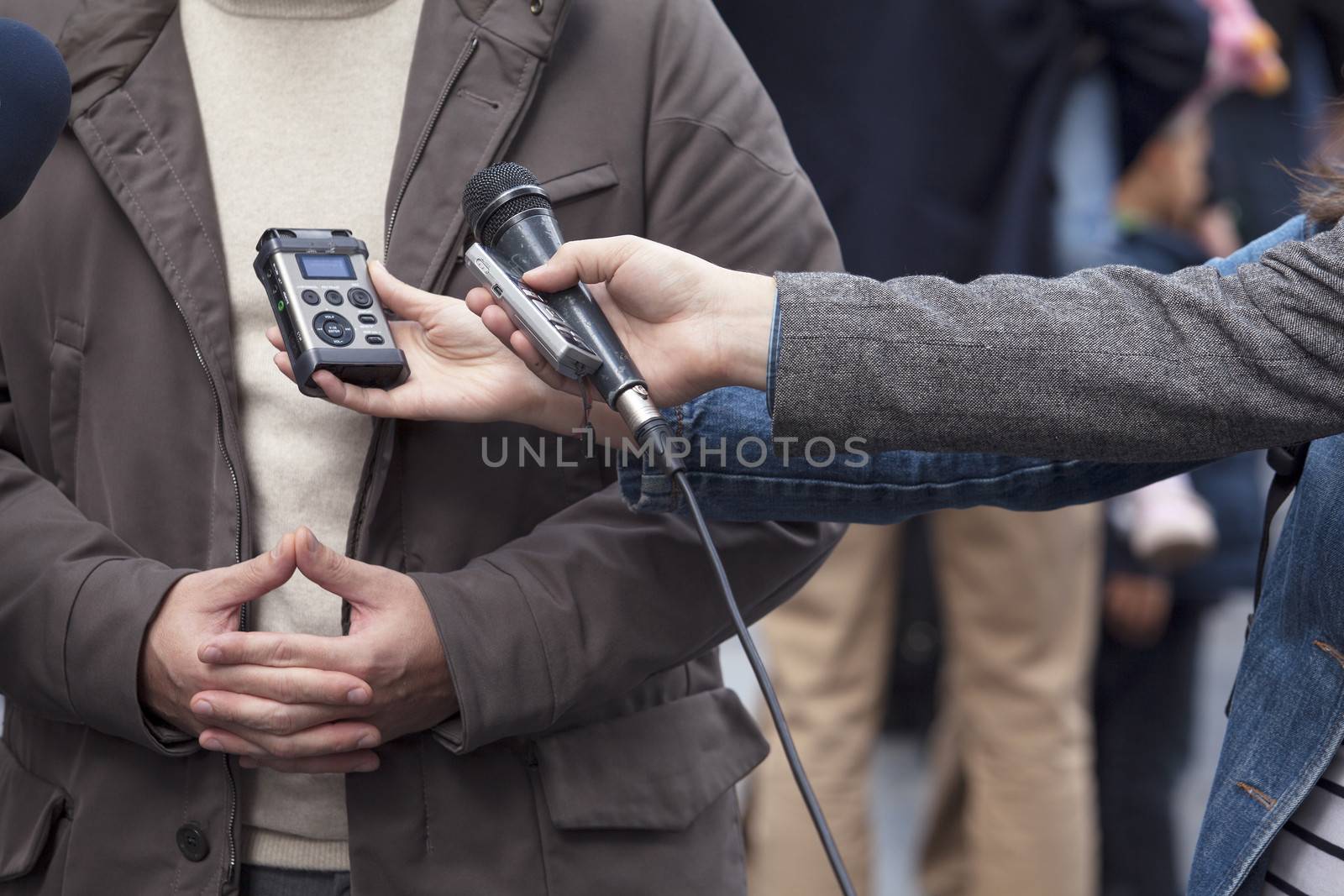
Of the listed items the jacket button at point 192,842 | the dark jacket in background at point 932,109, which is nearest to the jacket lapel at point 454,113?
the jacket button at point 192,842

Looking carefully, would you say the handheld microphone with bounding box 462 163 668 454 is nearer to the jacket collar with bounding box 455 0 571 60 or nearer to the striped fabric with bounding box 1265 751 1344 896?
the jacket collar with bounding box 455 0 571 60

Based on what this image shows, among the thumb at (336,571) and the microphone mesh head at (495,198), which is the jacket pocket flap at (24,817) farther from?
the microphone mesh head at (495,198)

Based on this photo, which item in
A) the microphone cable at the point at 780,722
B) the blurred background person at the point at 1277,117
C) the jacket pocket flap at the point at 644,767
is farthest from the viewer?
the blurred background person at the point at 1277,117

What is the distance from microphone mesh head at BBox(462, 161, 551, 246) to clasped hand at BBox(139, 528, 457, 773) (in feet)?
0.90

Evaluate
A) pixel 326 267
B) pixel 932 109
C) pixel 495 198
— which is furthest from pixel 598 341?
pixel 932 109

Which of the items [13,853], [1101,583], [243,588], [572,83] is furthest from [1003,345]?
[1101,583]

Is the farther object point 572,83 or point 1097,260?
point 1097,260

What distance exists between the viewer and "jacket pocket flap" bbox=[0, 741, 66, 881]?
52.6 inches

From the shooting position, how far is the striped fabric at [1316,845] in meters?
1.13

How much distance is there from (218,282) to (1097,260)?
173 cm

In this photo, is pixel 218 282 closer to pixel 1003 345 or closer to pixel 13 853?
pixel 13 853

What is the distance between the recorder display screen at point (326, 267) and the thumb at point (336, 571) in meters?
0.21

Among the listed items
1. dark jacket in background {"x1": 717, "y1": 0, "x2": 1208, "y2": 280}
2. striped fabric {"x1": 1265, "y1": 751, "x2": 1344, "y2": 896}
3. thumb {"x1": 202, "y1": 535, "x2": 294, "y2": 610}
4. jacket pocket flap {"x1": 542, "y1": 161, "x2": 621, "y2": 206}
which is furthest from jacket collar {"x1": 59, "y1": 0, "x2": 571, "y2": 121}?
dark jacket in background {"x1": 717, "y1": 0, "x2": 1208, "y2": 280}

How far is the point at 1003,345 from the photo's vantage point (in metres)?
1.04
